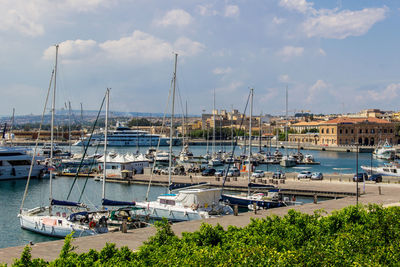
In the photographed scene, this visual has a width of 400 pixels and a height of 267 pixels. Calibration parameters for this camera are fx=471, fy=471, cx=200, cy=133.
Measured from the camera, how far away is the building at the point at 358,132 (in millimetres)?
127250

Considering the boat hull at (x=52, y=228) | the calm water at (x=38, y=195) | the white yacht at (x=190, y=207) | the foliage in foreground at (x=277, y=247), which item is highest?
the foliage in foreground at (x=277, y=247)

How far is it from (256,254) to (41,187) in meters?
43.6

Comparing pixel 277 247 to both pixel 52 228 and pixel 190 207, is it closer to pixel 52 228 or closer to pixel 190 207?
pixel 190 207

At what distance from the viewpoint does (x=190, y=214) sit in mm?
28297

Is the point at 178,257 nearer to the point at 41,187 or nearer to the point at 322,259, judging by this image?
the point at 322,259

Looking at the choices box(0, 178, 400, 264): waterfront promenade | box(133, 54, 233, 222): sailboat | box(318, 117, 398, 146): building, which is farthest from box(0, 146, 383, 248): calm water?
box(318, 117, 398, 146): building

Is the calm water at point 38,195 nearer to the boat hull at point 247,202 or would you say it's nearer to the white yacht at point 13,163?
the white yacht at point 13,163

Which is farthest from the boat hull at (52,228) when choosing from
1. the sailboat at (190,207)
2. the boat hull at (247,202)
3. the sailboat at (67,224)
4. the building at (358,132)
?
the building at (358,132)

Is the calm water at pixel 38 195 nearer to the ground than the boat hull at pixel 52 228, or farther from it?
nearer to the ground

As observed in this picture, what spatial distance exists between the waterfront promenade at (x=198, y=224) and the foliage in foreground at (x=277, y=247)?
271 cm

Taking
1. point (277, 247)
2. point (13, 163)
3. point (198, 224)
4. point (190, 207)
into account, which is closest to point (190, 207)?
point (190, 207)

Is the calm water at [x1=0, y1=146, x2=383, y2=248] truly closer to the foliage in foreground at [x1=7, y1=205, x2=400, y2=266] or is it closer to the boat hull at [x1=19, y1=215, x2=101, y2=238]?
the boat hull at [x1=19, y1=215, x2=101, y2=238]

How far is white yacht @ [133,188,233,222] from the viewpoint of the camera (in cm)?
2828

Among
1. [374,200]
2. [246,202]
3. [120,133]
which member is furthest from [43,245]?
[120,133]
